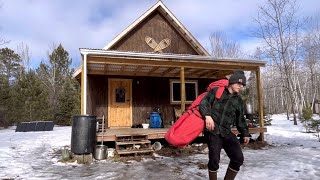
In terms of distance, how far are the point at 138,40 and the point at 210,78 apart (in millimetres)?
3935

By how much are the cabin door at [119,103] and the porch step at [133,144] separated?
3.45 meters

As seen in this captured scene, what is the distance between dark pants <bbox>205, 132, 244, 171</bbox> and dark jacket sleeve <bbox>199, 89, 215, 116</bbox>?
0.29 m

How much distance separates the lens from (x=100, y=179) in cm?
540

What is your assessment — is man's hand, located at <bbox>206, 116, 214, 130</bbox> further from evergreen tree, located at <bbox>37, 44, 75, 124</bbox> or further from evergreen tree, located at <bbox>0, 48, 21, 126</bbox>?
evergreen tree, located at <bbox>37, 44, 75, 124</bbox>

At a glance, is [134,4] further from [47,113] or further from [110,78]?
[110,78]

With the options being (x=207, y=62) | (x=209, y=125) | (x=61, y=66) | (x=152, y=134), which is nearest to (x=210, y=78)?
(x=207, y=62)

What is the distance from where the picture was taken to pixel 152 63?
30.5ft

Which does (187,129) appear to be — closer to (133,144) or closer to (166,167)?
(166,167)

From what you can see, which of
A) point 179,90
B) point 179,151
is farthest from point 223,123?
point 179,90

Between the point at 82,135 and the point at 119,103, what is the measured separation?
191 inches

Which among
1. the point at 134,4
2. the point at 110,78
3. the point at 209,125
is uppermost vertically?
the point at 134,4

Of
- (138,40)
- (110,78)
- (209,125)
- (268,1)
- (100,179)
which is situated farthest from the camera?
(268,1)

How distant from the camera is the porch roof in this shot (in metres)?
8.53

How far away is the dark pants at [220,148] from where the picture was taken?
3.30 m
